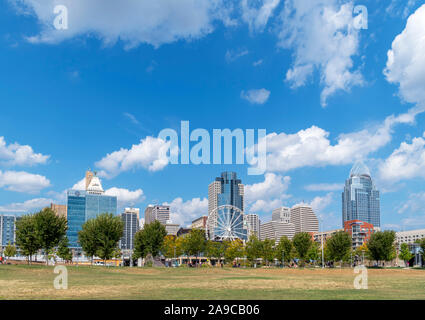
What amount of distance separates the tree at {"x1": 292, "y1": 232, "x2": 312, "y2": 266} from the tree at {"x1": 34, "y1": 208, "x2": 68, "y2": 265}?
213ft

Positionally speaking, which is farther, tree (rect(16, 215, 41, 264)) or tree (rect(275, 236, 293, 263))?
tree (rect(275, 236, 293, 263))

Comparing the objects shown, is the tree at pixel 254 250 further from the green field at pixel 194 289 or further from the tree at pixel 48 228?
the green field at pixel 194 289

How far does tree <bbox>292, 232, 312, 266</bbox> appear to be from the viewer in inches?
4875

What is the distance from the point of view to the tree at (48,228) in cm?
8688

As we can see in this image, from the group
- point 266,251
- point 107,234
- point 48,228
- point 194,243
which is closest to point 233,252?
point 266,251

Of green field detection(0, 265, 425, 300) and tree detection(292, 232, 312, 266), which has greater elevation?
green field detection(0, 265, 425, 300)

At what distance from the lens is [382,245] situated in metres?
122

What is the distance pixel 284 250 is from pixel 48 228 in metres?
73.8

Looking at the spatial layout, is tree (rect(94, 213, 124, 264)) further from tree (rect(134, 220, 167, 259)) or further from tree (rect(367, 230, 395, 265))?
tree (rect(367, 230, 395, 265))

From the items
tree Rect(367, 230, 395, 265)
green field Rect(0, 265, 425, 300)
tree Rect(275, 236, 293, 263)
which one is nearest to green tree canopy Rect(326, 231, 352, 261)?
tree Rect(367, 230, 395, 265)

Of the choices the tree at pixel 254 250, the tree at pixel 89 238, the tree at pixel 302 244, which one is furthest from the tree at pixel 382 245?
the tree at pixel 89 238

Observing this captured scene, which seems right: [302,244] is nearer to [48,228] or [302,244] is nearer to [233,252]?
[233,252]
